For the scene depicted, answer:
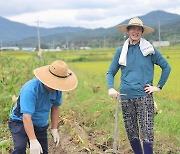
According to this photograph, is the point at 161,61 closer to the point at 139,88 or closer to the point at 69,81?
the point at 139,88

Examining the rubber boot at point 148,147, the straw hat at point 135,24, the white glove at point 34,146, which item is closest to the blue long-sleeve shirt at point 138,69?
the straw hat at point 135,24

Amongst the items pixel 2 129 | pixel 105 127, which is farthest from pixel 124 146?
pixel 2 129

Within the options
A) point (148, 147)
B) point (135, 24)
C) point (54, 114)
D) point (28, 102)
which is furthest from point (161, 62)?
point (28, 102)

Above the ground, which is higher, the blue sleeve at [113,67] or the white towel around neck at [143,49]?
the white towel around neck at [143,49]

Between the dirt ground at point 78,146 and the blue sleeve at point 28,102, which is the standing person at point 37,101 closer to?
the blue sleeve at point 28,102

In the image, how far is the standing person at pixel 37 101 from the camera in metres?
3.18

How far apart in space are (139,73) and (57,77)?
3.61ft

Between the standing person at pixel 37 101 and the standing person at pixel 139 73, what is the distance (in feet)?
2.84

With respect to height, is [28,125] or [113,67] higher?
[113,67]

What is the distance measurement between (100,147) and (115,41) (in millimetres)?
66508

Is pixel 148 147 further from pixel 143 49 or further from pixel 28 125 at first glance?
pixel 28 125

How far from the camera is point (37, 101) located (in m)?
3.32

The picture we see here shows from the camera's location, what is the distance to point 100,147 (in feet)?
16.7

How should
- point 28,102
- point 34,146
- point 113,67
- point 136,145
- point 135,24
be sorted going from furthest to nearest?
1. point 136,145
2. point 113,67
3. point 135,24
4. point 34,146
5. point 28,102
